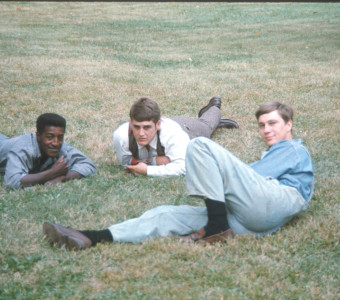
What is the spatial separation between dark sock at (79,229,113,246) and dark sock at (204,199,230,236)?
72 cm

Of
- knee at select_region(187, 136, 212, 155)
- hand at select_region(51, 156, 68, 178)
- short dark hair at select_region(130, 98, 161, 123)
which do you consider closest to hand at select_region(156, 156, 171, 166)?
short dark hair at select_region(130, 98, 161, 123)

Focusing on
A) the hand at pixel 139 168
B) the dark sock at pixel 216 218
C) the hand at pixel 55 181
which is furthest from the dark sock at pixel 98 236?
the hand at pixel 139 168

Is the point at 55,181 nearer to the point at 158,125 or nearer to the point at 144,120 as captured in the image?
the point at 144,120

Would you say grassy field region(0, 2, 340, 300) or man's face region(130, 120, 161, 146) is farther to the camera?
man's face region(130, 120, 161, 146)

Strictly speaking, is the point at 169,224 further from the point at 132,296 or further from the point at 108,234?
the point at 132,296

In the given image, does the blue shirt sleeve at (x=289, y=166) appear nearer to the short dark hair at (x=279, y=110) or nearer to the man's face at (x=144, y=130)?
the short dark hair at (x=279, y=110)

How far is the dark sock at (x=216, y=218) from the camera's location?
11.8 feet

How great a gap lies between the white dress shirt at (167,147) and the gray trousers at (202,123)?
0.62 m

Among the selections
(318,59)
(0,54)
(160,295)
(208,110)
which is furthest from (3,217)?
(318,59)

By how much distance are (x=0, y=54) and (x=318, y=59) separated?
7.77 m

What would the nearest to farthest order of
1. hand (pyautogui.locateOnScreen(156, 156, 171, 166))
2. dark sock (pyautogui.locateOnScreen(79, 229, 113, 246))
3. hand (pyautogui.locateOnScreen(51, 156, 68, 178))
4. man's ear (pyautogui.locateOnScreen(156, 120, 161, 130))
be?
dark sock (pyautogui.locateOnScreen(79, 229, 113, 246)), hand (pyautogui.locateOnScreen(51, 156, 68, 178)), man's ear (pyautogui.locateOnScreen(156, 120, 161, 130)), hand (pyautogui.locateOnScreen(156, 156, 171, 166))

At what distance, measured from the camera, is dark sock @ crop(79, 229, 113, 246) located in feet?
12.1

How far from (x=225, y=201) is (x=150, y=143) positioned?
72.5 inches

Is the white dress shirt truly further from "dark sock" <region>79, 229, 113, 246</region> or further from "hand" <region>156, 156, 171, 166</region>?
"dark sock" <region>79, 229, 113, 246</region>
